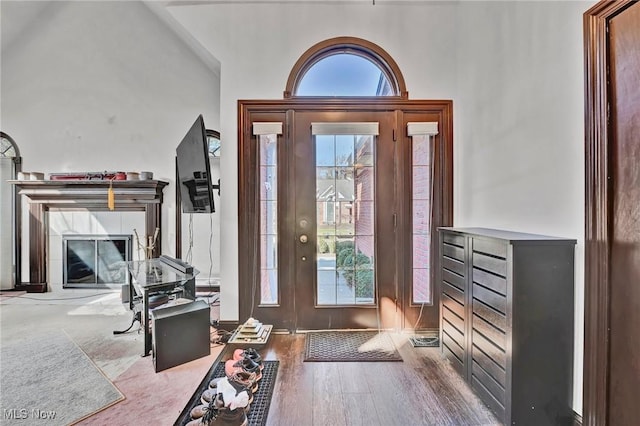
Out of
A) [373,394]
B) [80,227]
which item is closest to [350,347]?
[373,394]

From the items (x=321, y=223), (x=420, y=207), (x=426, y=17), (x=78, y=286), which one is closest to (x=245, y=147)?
(x=321, y=223)

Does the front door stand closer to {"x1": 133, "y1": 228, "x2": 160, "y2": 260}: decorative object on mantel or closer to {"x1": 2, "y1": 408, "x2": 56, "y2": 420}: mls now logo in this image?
{"x1": 2, "y1": 408, "x2": 56, "y2": 420}: mls now logo

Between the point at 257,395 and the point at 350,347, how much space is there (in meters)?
0.94

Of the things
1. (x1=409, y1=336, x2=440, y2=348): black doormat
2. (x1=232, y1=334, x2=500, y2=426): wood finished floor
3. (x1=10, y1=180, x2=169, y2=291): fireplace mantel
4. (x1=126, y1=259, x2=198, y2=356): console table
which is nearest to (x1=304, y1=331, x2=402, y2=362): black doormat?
(x1=232, y1=334, x2=500, y2=426): wood finished floor

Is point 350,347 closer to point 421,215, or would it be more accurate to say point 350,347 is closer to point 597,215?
point 421,215

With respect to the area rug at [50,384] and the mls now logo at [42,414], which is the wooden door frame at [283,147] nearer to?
the area rug at [50,384]

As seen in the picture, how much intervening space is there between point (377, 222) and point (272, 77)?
1.72 meters

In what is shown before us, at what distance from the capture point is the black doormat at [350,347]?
241 centimetres

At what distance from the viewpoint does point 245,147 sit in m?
2.83

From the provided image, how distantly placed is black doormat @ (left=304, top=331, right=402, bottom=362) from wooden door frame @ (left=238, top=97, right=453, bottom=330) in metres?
0.34

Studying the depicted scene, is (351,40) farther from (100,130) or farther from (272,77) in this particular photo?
(100,130)

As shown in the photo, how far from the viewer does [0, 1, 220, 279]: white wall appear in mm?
3939

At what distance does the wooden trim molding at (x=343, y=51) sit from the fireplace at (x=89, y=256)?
319cm

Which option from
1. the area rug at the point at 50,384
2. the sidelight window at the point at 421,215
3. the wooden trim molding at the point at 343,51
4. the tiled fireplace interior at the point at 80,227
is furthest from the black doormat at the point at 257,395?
the tiled fireplace interior at the point at 80,227
